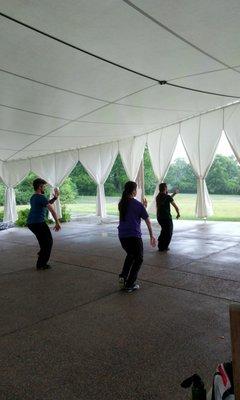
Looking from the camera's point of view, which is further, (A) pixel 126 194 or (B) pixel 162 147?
(B) pixel 162 147

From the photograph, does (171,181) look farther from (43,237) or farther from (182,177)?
(43,237)

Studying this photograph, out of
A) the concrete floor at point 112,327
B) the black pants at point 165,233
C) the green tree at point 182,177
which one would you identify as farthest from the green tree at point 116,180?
the concrete floor at point 112,327

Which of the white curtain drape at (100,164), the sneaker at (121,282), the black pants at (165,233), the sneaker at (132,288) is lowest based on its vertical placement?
the sneaker at (132,288)

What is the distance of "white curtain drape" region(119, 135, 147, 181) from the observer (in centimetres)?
1317

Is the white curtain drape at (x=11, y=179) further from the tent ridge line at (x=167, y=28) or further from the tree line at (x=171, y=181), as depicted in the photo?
the tent ridge line at (x=167, y=28)

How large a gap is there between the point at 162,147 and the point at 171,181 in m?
17.6

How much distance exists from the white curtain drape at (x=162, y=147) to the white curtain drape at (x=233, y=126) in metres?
2.20

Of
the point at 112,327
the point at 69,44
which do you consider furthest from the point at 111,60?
the point at 112,327

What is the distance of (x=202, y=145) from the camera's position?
34.7ft

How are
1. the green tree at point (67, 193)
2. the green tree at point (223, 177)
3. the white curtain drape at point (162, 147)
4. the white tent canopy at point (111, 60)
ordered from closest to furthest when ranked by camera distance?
the white tent canopy at point (111, 60) → the white curtain drape at point (162, 147) → the green tree at point (223, 177) → the green tree at point (67, 193)

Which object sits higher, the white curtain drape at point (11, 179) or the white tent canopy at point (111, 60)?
the white tent canopy at point (111, 60)

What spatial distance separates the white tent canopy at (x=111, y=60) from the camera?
11.0 feet

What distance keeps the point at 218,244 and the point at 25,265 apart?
4373 mm

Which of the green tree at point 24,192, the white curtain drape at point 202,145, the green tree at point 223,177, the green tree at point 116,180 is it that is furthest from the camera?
the green tree at point 116,180
